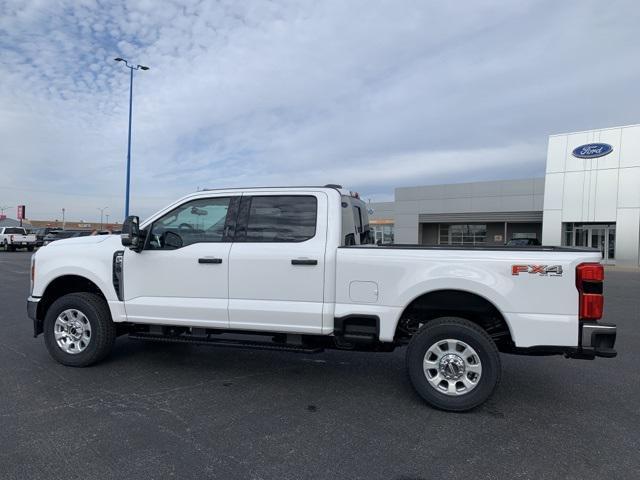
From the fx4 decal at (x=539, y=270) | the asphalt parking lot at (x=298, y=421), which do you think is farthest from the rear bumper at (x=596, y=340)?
the asphalt parking lot at (x=298, y=421)

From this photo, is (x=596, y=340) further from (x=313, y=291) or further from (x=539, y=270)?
(x=313, y=291)

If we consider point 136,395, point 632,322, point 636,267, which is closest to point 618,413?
point 136,395

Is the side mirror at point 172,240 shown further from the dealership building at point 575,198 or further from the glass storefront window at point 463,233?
the glass storefront window at point 463,233

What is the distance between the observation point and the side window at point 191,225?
5.12 metres

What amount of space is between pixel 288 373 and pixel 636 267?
29.5m

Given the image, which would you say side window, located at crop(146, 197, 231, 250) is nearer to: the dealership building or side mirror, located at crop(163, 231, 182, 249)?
side mirror, located at crop(163, 231, 182, 249)

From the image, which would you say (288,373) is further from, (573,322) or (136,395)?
(573,322)

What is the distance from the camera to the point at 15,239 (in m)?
35.0

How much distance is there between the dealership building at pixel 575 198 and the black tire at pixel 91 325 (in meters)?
21.9

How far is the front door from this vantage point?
4.93 m

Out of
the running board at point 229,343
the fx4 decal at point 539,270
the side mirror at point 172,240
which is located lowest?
the running board at point 229,343

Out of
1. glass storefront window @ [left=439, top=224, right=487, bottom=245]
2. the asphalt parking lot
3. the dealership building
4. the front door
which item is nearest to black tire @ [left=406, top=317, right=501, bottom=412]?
the asphalt parking lot

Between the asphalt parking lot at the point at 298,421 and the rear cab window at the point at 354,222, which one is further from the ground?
the rear cab window at the point at 354,222

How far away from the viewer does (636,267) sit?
27875mm
